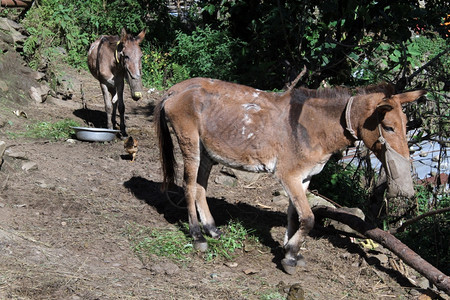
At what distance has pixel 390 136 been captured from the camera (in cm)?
493

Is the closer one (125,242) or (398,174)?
(398,174)

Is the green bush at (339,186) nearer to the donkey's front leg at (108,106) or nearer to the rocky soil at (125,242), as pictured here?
the rocky soil at (125,242)

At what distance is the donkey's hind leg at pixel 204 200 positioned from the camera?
5902 mm

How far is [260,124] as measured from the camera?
5500 mm

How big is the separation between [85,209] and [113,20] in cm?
1012

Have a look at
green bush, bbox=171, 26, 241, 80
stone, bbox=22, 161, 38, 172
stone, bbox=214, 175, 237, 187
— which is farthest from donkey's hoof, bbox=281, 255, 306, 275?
green bush, bbox=171, 26, 241, 80

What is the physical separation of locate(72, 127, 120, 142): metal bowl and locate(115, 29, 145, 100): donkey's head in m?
0.80

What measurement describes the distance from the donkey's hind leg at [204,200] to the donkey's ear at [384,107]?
2.06 m

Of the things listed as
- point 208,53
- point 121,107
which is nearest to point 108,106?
point 121,107

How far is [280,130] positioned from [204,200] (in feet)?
4.32

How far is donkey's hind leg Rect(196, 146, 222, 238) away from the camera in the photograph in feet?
19.4

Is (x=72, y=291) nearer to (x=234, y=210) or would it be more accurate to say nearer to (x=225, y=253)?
(x=225, y=253)

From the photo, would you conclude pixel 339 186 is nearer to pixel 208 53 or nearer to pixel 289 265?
pixel 289 265

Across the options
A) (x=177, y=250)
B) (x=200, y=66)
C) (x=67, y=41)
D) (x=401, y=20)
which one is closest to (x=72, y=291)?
(x=177, y=250)
